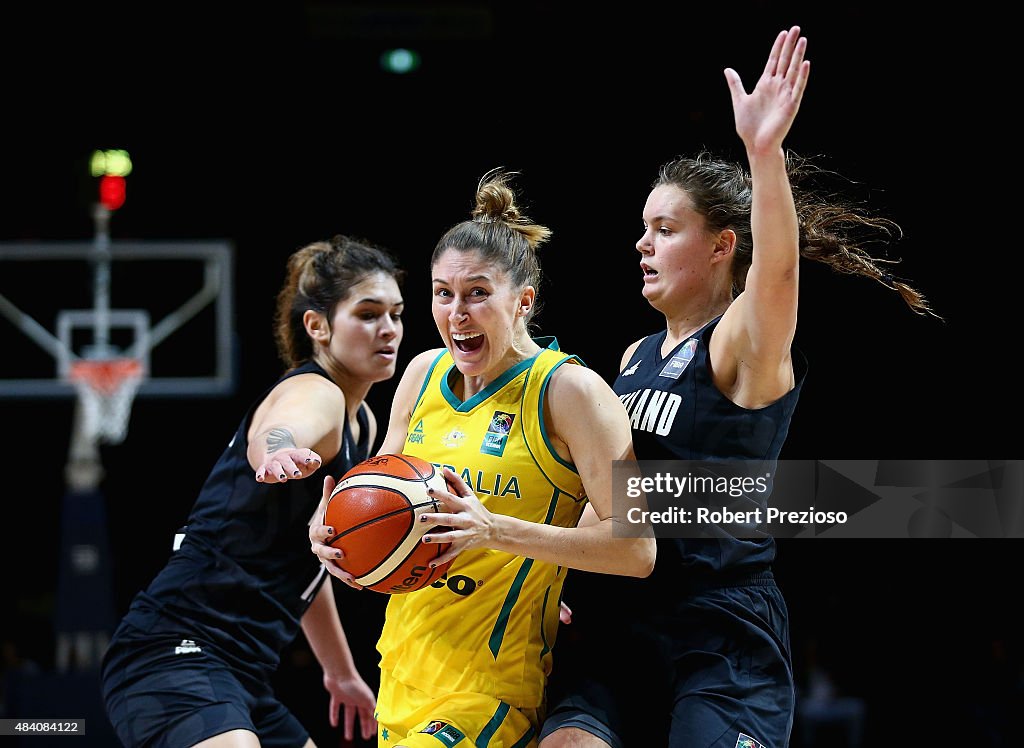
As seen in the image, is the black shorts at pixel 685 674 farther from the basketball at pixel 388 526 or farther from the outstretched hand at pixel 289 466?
the outstretched hand at pixel 289 466

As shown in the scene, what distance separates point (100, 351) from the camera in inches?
344

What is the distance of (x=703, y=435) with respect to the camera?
3.09 metres

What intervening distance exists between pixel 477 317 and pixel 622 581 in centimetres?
82

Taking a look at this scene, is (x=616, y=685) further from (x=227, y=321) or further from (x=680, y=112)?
(x=227, y=321)

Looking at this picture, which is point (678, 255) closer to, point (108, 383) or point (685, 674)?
point (685, 674)

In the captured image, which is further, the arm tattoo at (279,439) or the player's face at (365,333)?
the player's face at (365,333)

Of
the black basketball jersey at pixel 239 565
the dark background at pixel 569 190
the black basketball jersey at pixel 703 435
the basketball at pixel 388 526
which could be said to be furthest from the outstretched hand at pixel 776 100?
the dark background at pixel 569 190

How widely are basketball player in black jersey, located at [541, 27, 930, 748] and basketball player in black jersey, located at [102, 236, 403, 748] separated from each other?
91 cm

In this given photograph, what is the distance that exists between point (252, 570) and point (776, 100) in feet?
6.76

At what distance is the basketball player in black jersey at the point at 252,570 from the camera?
11.1 feet

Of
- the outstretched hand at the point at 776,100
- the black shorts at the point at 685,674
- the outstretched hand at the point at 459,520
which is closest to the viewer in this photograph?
the outstretched hand at the point at 459,520

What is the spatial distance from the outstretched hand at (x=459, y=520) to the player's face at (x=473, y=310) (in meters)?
0.43

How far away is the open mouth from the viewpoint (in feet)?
9.95
